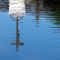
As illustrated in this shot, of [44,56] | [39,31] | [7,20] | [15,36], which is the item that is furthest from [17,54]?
[7,20]

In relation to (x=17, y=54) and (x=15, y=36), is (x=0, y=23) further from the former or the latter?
(x=17, y=54)

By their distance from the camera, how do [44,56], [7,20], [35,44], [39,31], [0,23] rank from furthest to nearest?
[7,20] < [0,23] < [39,31] < [35,44] < [44,56]

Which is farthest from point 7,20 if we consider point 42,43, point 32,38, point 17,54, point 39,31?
point 17,54

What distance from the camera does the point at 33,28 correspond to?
8.18 metres

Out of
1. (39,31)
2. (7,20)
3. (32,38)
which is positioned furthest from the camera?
(7,20)

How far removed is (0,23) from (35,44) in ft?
10.3

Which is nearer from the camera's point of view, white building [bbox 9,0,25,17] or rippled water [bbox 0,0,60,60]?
rippled water [bbox 0,0,60,60]

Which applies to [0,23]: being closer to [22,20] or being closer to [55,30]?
[22,20]

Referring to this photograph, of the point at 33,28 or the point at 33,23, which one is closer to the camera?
the point at 33,28

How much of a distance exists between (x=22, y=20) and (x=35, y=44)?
3.57 meters

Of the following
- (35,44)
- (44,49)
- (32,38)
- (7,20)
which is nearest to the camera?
(44,49)

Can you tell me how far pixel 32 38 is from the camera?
6824 mm

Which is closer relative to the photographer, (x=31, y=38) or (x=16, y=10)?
(x=31, y=38)

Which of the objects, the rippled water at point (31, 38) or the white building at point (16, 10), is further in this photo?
the white building at point (16, 10)
